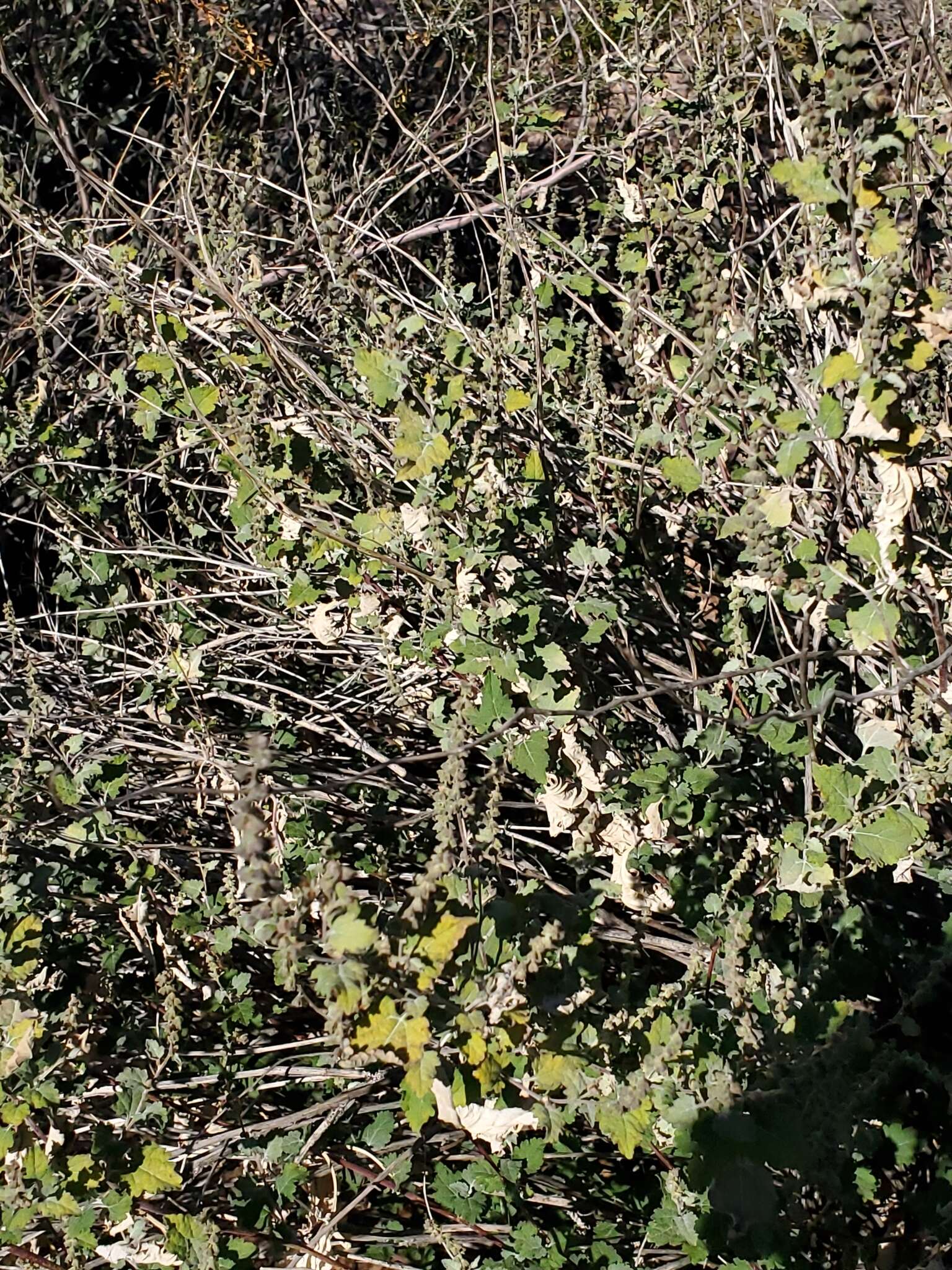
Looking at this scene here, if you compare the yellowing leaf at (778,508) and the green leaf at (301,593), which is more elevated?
the yellowing leaf at (778,508)

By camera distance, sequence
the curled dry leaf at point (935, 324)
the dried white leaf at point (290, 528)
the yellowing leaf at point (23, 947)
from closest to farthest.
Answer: the curled dry leaf at point (935, 324)
the yellowing leaf at point (23, 947)
the dried white leaf at point (290, 528)

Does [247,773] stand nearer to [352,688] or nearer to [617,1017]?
[617,1017]

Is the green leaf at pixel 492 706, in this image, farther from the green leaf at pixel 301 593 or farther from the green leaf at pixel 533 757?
the green leaf at pixel 301 593

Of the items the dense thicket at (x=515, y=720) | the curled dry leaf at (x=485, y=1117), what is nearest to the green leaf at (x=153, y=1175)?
the dense thicket at (x=515, y=720)

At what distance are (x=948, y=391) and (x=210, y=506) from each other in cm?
192

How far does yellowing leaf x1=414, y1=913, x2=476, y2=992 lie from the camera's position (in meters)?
1.34

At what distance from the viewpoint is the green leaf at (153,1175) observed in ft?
5.97

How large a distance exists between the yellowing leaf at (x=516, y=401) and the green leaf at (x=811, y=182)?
2.10ft

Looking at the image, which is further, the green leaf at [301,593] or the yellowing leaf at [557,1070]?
the green leaf at [301,593]

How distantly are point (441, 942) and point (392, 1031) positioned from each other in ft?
0.38

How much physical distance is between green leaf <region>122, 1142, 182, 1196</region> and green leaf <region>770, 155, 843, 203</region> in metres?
1.76

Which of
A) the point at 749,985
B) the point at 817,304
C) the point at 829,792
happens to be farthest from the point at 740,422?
the point at 749,985

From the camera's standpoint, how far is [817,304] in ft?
5.51

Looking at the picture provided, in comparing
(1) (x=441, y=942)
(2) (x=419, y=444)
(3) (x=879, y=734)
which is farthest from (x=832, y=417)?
(1) (x=441, y=942)
